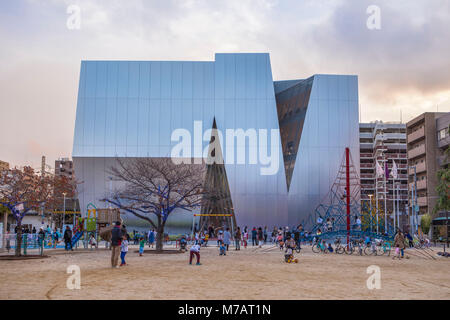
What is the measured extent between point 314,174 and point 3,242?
3280 centimetres

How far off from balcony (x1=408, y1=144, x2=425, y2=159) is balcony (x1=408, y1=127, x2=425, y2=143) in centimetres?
165

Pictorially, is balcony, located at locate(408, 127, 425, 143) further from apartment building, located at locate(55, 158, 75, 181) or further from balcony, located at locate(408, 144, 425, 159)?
apartment building, located at locate(55, 158, 75, 181)

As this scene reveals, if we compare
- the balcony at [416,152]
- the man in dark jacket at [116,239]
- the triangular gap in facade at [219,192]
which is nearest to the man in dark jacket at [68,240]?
the man in dark jacket at [116,239]

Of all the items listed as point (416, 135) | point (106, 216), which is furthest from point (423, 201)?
point (106, 216)

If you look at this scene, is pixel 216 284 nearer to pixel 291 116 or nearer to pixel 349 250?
pixel 349 250

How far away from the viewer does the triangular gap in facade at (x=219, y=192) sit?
54.3 metres

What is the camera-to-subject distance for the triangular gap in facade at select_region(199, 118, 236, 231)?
5434cm

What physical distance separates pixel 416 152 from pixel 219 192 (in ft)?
136

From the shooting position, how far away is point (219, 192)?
54000mm

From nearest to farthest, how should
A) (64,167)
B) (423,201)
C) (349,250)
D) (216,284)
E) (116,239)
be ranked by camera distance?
(216,284), (116,239), (349,250), (423,201), (64,167)

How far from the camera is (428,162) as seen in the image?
250 ft
